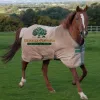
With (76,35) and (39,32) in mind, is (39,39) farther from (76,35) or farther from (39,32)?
(76,35)

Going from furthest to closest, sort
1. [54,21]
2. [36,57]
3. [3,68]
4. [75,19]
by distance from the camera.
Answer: [54,21]
[3,68]
[36,57]
[75,19]

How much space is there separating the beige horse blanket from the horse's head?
0.61 ft

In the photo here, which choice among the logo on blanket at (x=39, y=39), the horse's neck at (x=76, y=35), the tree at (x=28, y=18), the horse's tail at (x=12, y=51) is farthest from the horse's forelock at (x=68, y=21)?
the tree at (x=28, y=18)

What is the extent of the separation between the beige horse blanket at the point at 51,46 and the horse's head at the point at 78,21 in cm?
19

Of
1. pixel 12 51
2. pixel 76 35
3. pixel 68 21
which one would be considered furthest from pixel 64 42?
pixel 12 51

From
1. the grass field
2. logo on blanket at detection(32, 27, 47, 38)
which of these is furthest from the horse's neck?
the grass field

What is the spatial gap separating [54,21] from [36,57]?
37.9 m

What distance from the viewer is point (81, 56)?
927 cm

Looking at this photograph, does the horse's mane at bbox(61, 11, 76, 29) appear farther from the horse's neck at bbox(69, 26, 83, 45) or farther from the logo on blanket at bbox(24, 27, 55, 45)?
the logo on blanket at bbox(24, 27, 55, 45)

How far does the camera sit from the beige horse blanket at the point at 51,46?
8977 millimetres

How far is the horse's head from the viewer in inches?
332

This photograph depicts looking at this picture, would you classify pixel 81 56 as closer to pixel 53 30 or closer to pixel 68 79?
pixel 53 30

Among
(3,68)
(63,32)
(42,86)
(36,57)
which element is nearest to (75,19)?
(63,32)

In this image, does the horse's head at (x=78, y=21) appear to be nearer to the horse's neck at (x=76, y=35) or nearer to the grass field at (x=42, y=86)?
the horse's neck at (x=76, y=35)
